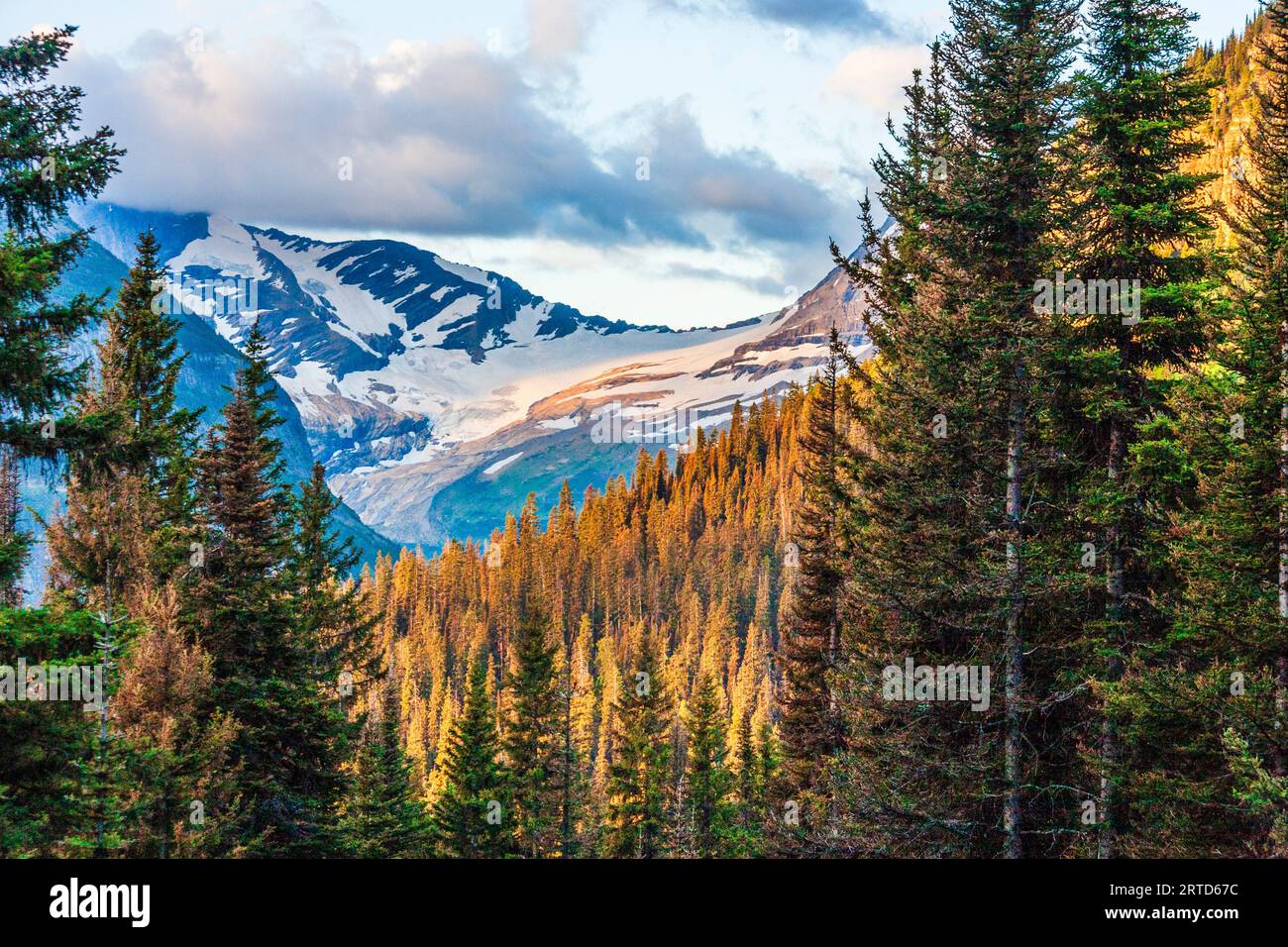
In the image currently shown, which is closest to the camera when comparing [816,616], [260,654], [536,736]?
[260,654]

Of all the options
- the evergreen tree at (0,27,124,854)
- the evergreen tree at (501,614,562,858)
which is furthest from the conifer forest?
the evergreen tree at (501,614,562,858)

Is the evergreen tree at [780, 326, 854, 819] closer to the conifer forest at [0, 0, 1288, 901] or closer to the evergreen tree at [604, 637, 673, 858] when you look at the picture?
the conifer forest at [0, 0, 1288, 901]

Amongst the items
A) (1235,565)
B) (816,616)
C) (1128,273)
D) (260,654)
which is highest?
(1128,273)

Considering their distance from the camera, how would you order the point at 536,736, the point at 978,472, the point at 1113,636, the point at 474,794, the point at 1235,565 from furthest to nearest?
the point at 536,736 < the point at 474,794 < the point at 978,472 < the point at 1113,636 < the point at 1235,565

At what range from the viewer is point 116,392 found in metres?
20.0

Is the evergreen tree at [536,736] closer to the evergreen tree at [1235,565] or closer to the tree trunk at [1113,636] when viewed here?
the tree trunk at [1113,636]

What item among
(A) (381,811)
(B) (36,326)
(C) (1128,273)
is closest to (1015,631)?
(C) (1128,273)

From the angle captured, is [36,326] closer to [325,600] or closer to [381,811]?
[325,600]

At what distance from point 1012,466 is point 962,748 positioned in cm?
499

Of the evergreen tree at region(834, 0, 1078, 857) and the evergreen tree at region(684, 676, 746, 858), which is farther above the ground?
the evergreen tree at region(834, 0, 1078, 857)

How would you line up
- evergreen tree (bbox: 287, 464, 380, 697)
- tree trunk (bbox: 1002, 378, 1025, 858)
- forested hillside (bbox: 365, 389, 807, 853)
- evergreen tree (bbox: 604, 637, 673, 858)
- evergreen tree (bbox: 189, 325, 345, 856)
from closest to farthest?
tree trunk (bbox: 1002, 378, 1025, 858)
evergreen tree (bbox: 189, 325, 345, 856)
evergreen tree (bbox: 287, 464, 380, 697)
evergreen tree (bbox: 604, 637, 673, 858)
forested hillside (bbox: 365, 389, 807, 853)

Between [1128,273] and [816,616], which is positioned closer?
[1128,273]
